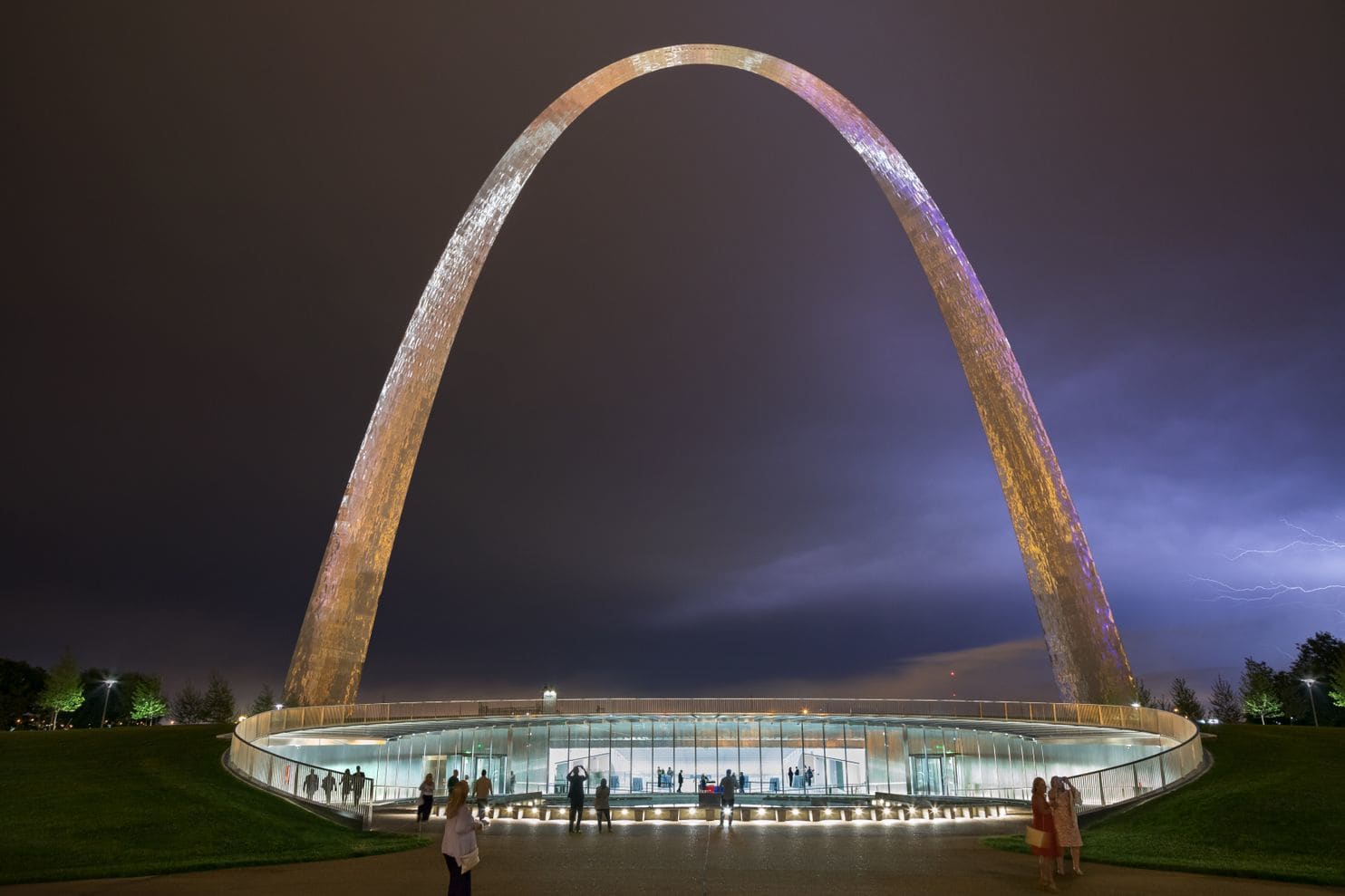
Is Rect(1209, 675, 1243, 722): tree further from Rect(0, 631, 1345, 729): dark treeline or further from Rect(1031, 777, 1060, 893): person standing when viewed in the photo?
Rect(1031, 777, 1060, 893): person standing

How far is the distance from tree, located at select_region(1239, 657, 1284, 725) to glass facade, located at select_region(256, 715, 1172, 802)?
1488 inches

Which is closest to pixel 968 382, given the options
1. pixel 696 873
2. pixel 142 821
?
pixel 696 873

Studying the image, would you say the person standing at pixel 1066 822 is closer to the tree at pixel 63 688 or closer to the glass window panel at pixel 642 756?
the glass window panel at pixel 642 756

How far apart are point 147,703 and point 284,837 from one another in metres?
67.9

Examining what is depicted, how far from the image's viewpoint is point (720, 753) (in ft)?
124

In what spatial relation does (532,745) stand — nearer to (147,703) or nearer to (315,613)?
(315,613)

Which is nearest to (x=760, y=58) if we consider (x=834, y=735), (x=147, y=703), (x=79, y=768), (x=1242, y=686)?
(x=834, y=735)

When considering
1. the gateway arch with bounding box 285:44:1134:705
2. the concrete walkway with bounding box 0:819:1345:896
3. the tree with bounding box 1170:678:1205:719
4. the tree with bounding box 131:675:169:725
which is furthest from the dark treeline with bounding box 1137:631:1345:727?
the tree with bounding box 131:675:169:725

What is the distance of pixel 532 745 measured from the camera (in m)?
35.8

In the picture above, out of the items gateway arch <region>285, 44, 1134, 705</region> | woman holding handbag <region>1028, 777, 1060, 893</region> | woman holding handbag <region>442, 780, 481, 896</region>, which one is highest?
gateway arch <region>285, 44, 1134, 705</region>

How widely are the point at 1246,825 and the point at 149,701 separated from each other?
3133 inches

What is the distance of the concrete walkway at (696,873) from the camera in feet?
36.1

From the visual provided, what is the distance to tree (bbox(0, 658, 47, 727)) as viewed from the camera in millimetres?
69750

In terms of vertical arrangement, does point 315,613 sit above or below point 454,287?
below
